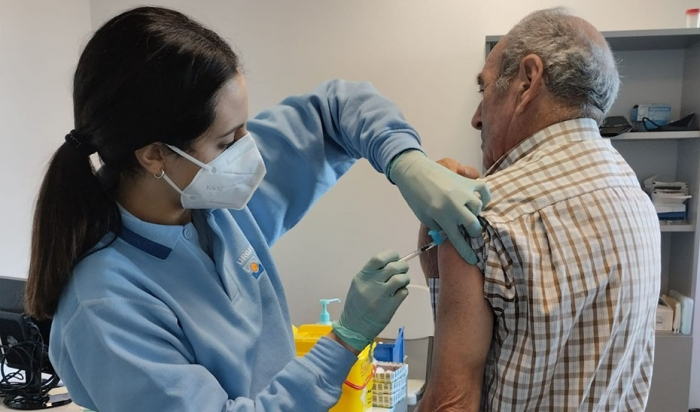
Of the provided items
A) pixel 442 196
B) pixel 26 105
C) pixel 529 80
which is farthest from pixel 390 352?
pixel 26 105

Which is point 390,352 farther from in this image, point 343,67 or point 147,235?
point 343,67

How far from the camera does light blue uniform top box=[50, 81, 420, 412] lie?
83cm

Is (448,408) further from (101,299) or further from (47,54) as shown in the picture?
(47,54)

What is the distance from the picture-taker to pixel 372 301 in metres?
1.00

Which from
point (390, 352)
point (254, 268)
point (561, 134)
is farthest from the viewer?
point (390, 352)

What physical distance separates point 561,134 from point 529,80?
12 centimetres

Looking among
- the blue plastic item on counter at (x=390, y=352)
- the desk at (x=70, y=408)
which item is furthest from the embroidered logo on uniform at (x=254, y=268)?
the blue plastic item on counter at (x=390, y=352)

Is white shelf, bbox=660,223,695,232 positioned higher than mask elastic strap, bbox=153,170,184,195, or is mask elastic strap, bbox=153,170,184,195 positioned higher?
mask elastic strap, bbox=153,170,184,195

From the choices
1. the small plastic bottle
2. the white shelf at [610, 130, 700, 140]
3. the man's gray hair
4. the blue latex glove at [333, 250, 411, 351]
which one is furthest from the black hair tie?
the small plastic bottle

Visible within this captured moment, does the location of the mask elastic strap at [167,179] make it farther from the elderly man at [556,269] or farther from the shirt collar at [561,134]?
the shirt collar at [561,134]

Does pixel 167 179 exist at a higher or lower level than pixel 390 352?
higher

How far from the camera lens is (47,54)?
2.57m

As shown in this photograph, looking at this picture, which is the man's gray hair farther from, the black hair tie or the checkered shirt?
the black hair tie

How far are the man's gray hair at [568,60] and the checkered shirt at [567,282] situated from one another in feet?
0.35
